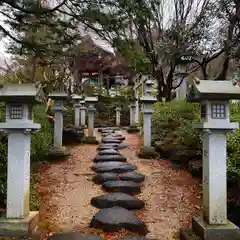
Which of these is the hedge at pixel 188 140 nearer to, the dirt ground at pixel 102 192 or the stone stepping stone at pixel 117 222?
the dirt ground at pixel 102 192

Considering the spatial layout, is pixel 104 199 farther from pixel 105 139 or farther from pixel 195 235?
pixel 105 139

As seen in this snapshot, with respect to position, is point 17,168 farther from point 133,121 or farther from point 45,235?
point 133,121

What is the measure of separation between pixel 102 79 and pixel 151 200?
19155mm

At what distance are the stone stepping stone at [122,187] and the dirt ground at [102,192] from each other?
0.46ft

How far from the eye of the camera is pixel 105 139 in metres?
11.7

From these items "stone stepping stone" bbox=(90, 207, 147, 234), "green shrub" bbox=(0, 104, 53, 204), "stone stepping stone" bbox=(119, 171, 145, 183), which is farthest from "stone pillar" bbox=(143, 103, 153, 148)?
"stone stepping stone" bbox=(90, 207, 147, 234)

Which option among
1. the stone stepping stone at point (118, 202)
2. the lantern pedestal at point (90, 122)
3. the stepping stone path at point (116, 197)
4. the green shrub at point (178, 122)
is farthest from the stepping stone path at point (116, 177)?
the lantern pedestal at point (90, 122)

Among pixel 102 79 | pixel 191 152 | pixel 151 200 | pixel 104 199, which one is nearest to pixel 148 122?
pixel 191 152

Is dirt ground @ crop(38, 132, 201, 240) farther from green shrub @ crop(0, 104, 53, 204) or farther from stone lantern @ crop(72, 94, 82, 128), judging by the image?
stone lantern @ crop(72, 94, 82, 128)

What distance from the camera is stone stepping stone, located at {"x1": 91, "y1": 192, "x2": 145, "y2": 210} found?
504 cm

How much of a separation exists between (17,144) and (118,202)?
190cm

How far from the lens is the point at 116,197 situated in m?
5.16

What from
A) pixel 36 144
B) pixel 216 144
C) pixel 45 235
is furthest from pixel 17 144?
pixel 36 144

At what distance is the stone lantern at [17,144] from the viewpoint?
13.2ft
